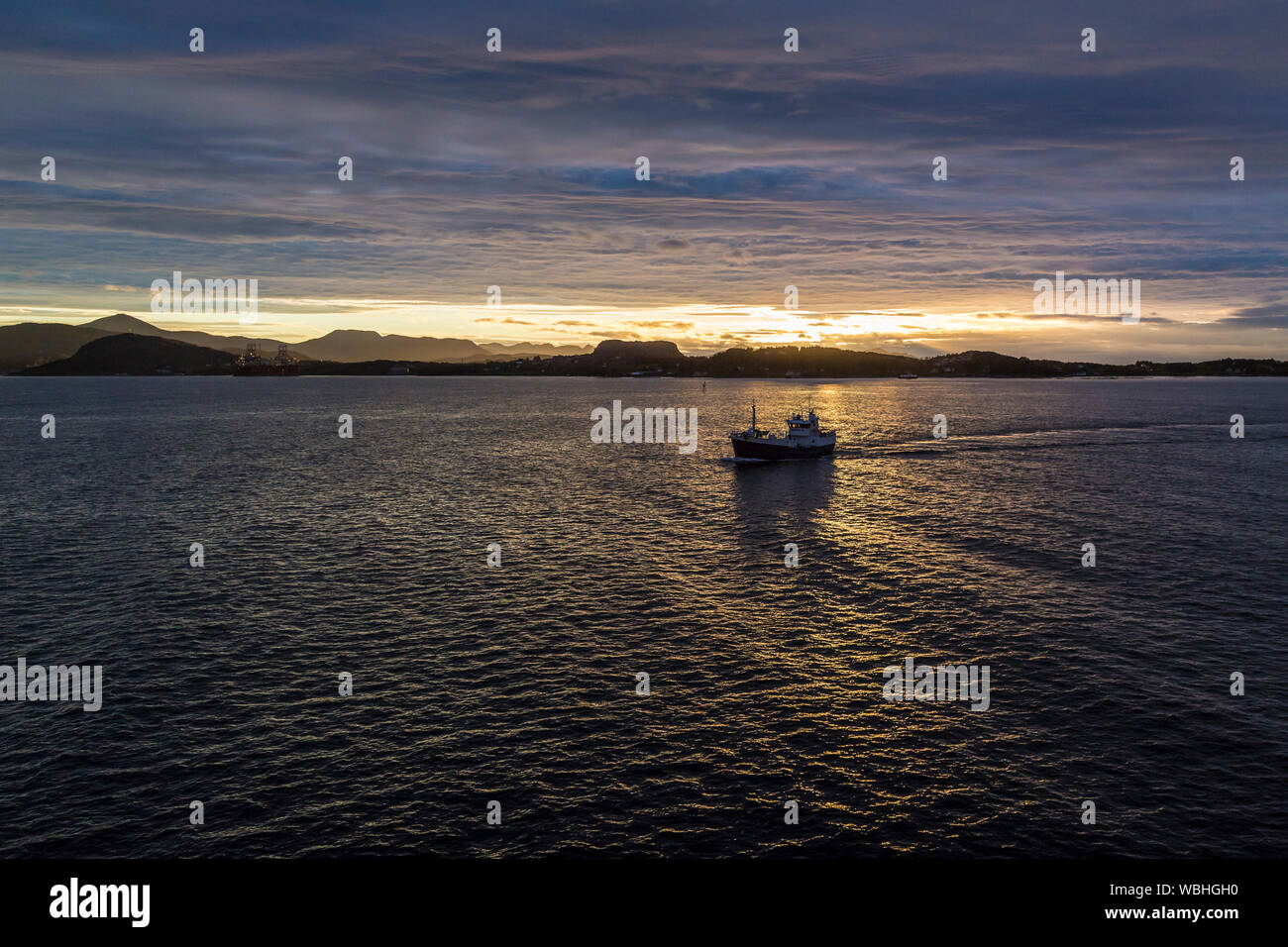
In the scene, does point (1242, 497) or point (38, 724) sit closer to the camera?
point (38, 724)

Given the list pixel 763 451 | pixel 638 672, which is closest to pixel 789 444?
pixel 763 451

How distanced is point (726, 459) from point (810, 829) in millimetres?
109602

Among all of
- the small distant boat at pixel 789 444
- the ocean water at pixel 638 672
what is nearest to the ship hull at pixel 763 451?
the small distant boat at pixel 789 444

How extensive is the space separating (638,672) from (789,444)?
99.1m

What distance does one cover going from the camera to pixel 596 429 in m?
197

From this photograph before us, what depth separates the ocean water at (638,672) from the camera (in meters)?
A: 30.8

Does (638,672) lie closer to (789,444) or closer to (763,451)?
(763,451)

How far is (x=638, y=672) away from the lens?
44.8 metres

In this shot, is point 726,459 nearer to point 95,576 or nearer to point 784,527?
point 784,527

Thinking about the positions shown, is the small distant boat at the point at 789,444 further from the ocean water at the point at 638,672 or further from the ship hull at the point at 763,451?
the ocean water at the point at 638,672

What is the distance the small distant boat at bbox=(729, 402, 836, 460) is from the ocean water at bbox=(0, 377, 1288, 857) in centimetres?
4233
